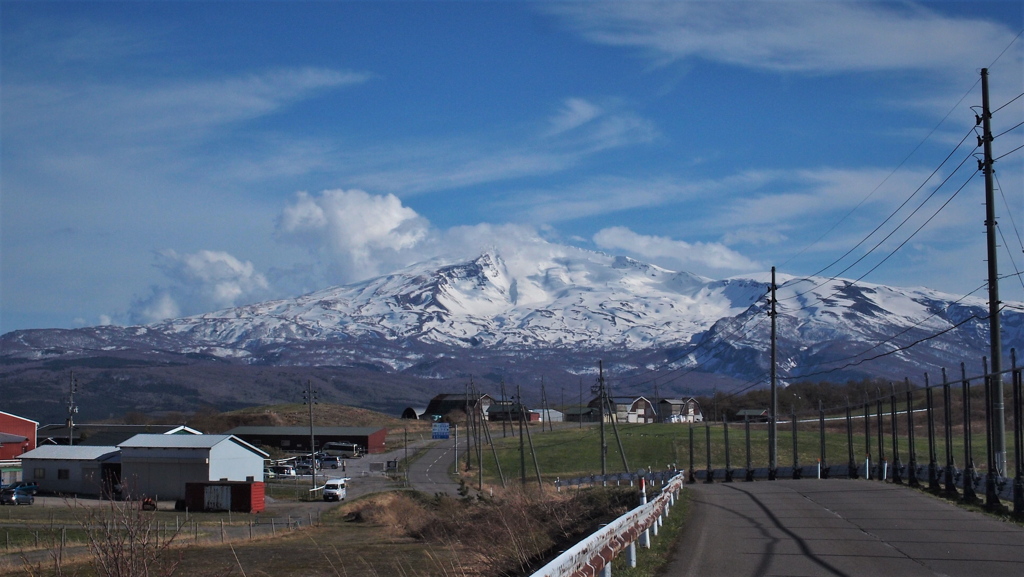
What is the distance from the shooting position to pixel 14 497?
53219 millimetres

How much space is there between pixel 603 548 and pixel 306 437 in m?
105

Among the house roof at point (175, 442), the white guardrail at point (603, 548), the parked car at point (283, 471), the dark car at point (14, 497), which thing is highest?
the white guardrail at point (603, 548)

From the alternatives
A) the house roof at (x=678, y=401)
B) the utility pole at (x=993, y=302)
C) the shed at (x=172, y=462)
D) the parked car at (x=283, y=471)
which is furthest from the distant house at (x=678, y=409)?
the utility pole at (x=993, y=302)

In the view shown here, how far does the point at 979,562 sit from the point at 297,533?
3174cm

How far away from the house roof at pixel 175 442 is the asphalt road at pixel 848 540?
4814 centimetres

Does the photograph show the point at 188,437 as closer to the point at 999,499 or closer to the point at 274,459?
the point at 274,459

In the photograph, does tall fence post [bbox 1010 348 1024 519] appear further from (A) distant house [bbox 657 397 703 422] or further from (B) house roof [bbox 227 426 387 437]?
(A) distant house [bbox 657 397 703 422]

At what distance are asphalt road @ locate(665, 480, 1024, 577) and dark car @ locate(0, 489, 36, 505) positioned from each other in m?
45.2

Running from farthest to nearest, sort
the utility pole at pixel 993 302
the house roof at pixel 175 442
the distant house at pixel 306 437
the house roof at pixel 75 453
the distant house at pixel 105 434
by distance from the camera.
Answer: the distant house at pixel 306 437, the distant house at pixel 105 434, the house roof at pixel 75 453, the house roof at pixel 175 442, the utility pole at pixel 993 302

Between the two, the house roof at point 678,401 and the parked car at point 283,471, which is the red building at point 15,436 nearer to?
the parked car at point 283,471

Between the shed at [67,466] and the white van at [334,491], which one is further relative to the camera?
the shed at [67,466]

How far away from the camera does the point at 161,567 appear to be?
8.99m

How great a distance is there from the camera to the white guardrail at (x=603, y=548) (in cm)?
839

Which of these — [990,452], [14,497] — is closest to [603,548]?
[990,452]
